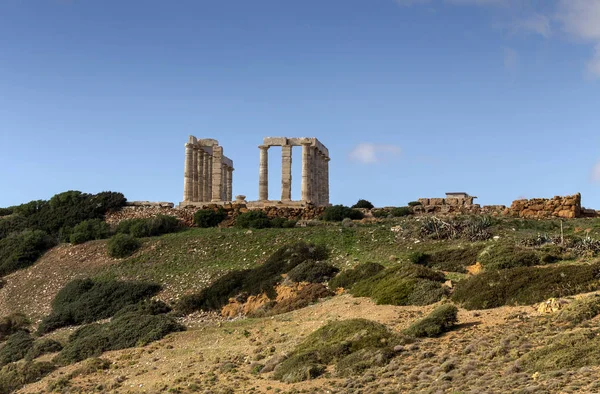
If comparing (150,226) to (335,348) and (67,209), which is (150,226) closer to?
(67,209)

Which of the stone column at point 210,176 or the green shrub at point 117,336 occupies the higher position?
the stone column at point 210,176

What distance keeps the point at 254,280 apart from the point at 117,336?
23.0 ft

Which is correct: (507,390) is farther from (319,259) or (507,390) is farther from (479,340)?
(319,259)

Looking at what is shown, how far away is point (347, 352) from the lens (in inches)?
813

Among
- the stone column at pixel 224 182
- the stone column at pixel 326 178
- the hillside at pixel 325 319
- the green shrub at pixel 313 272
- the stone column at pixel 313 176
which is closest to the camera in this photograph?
the hillside at pixel 325 319

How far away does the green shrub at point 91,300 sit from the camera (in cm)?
3381

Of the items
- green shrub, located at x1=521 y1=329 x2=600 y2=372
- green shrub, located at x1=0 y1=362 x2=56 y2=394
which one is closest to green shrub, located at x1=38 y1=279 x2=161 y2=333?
green shrub, located at x1=0 y1=362 x2=56 y2=394

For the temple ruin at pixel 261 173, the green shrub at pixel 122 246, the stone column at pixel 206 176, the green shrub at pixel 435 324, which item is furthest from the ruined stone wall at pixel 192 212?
the green shrub at pixel 435 324

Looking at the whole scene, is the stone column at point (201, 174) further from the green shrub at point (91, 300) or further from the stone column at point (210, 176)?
the green shrub at point (91, 300)

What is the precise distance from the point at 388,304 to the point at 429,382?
8440 mm

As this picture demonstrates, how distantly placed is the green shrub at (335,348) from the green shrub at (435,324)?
0.66 meters

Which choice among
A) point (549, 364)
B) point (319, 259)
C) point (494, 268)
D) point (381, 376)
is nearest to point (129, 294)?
point (319, 259)

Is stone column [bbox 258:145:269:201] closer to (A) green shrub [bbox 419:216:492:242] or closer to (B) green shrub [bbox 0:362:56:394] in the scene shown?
(A) green shrub [bbox 419:216:492:242]

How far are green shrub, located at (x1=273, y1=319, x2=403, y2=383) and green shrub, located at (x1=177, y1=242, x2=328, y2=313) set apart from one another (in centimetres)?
918
